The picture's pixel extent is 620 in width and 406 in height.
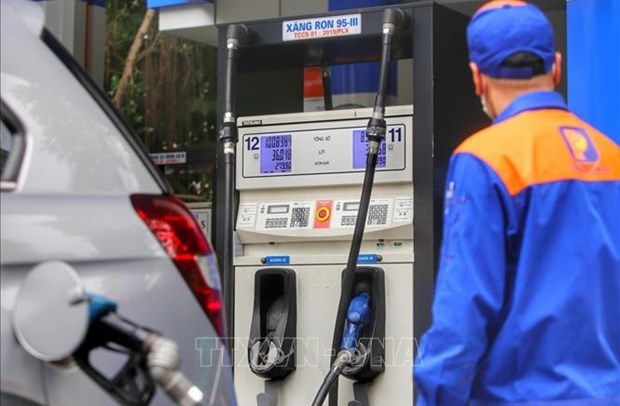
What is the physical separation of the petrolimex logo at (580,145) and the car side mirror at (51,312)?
1.32 meters

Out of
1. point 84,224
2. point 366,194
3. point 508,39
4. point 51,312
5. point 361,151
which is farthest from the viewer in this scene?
point 361,151

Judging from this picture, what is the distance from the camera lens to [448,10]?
5523 millimetres

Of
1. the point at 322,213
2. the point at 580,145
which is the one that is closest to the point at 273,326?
the point at 322,213

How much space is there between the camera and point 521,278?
3135 millimetres

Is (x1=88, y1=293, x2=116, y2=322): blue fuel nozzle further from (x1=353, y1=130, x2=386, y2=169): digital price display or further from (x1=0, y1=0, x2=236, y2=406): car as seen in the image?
(x1=353, y1=130, x2=386, y2=169): digital price display

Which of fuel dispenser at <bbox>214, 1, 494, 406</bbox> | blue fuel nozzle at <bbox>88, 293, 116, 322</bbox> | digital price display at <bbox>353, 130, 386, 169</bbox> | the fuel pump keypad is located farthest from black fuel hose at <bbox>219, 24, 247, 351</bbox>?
blue fuel nozzle at <bbox>88, 293, 116, 322</bbox>

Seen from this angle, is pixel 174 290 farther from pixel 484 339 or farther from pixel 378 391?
pixel 378 391

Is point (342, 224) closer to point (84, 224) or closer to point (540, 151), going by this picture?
point (540, 151)

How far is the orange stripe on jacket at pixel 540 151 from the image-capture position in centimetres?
312

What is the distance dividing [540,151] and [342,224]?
2.37 metres

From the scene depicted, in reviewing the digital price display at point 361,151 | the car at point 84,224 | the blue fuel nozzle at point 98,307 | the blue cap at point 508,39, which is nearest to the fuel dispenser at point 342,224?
the digital price display at point 361,151

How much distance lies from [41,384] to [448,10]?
3225 millimetres

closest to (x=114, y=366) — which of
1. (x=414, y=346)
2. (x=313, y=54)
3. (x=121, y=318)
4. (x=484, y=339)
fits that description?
(x=121, y=318)

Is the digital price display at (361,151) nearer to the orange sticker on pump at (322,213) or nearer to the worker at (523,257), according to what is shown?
the orange sticker on pump at (322,213)
